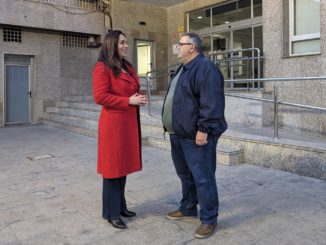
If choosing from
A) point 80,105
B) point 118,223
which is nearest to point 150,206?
point 118,223

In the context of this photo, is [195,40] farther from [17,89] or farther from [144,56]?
[144,56]

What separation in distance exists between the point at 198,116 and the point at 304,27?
6.37m

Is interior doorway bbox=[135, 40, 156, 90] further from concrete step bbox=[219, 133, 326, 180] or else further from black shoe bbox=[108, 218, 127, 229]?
black shoe bbox=[108, 218, 127, 229]

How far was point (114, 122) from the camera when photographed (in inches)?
122

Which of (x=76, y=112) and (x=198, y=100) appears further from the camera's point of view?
(x=76, y=112)

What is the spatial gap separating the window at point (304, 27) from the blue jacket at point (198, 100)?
589 cm

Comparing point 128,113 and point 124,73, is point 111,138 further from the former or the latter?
point 124,73

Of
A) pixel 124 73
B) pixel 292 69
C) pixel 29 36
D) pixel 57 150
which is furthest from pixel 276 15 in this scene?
pixel 29 36

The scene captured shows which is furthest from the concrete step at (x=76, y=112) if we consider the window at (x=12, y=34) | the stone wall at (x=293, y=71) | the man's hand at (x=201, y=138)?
the man's hand at (x=201, y=138)

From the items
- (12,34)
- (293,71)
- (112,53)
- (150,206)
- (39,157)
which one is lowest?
(150,206)

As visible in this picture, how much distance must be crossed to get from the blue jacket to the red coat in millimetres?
445

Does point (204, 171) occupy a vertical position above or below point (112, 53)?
below

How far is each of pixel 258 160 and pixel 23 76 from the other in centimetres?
839

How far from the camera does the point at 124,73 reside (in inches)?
125
